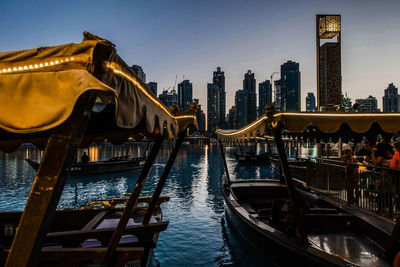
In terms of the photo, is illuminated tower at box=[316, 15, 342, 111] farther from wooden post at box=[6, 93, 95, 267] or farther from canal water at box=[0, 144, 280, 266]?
wooden post at box=[6, 93, 95, 267]

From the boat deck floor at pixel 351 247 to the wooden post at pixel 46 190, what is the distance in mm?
5774

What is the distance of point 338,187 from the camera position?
9508 millimetres

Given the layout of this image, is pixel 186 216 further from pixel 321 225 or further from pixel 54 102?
pixel 54 102

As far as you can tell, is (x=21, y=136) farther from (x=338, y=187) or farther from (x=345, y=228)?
(x=338, y=187)

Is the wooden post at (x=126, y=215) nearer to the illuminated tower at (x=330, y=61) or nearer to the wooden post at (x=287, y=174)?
the wooden post at (x=287, y=174)

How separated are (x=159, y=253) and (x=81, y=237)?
4241mm

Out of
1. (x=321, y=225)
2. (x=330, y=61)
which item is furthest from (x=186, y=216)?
(x=330, y=61)

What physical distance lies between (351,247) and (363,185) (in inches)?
105

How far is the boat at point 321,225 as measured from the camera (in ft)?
15.0

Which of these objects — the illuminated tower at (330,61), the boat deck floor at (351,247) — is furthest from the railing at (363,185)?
the illuminated tower at (330,61)

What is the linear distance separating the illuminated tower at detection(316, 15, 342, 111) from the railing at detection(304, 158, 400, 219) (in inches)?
363

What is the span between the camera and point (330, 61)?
1894cm

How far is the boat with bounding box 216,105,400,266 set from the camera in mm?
4570

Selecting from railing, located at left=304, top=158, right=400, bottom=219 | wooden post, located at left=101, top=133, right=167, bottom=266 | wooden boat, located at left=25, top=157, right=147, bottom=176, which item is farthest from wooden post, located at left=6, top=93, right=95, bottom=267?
wooden boat, located at left=25, top=157, right=147, bottom=176
